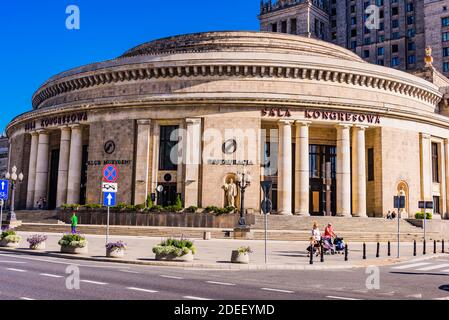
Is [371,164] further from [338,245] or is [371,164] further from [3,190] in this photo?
[3,190]

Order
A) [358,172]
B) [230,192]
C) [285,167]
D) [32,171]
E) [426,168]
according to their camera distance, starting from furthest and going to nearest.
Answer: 1. [32,171]
2. [426,168]
3. [358,172]
4. [285,167]
5. [230,192]

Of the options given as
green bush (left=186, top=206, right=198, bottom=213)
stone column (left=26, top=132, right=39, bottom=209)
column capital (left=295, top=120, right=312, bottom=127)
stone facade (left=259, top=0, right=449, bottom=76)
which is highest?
stone facade (left=259, top=0, right=449, bottom=76)

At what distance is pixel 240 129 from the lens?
1778 inches

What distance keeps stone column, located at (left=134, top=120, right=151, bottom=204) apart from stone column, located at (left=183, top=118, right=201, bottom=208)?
147 inches

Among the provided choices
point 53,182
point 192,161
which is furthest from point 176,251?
point 53,182

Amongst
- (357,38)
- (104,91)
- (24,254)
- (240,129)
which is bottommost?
(24,254)

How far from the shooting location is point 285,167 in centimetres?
4497

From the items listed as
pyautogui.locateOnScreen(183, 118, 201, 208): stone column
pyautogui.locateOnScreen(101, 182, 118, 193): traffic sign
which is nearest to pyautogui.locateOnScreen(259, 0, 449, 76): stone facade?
pyautogui.locateOnScreen(183, 118, 201, 208): stone column

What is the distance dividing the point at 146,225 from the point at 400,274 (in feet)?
87.3

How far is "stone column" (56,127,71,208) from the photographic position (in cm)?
4994

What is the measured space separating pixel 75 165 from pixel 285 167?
2101 centimetres

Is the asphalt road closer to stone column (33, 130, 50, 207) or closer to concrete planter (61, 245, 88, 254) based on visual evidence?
concrete planter (61, 245, 88, 254)
